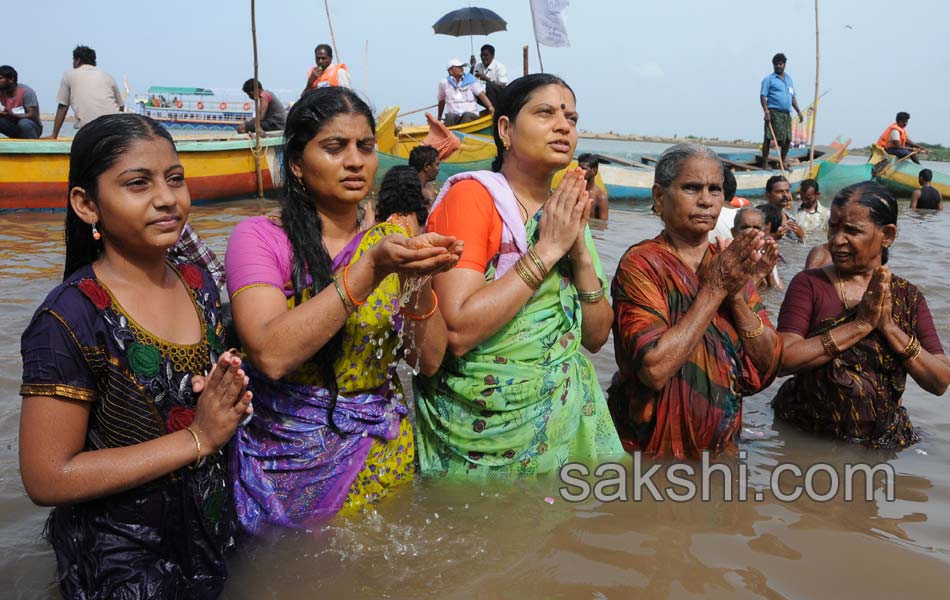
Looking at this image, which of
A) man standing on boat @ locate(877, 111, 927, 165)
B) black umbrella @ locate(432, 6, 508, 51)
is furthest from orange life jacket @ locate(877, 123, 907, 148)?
black umbrella @ locate(432, 6, 508, 51)

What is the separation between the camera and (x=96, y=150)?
1861mm

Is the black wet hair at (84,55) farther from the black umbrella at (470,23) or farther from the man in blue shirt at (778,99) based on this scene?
the man in blue shirt at (778,99)

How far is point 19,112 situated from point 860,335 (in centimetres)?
1146

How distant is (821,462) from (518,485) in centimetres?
153

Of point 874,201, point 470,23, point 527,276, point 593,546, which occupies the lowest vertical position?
point 593,546

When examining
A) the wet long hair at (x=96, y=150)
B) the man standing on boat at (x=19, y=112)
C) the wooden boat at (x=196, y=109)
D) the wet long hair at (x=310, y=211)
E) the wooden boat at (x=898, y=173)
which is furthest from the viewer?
the wooden boat at (x=196, y=109)

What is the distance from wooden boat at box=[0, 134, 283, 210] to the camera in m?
10.1

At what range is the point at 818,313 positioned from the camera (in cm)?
351

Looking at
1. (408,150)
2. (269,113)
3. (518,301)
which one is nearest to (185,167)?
(269,113)

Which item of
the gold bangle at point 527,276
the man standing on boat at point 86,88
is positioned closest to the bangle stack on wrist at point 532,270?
the gold bangle at point 527,276

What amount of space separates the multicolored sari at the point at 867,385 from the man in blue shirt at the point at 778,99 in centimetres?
1281

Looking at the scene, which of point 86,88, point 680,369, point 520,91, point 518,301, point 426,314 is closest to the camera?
point 426,314

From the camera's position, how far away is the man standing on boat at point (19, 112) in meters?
10.8

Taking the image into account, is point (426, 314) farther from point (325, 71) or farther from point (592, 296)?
point (325, 71)
